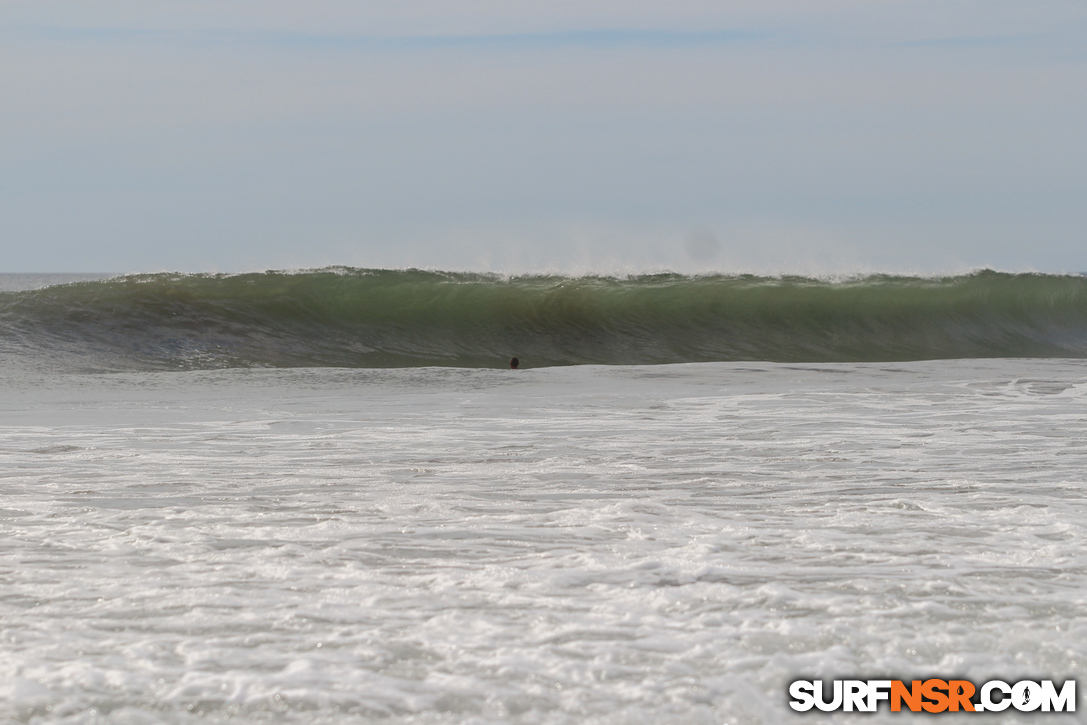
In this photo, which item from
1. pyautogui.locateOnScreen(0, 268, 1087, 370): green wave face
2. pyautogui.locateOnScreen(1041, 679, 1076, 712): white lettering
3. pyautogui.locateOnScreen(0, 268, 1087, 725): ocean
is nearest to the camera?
pyautogui.locateOnScreen(1041, 679, 1076, 712): white lettering

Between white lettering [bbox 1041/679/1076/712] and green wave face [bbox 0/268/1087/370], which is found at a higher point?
green wave face [bbox 0/268/1087/370]

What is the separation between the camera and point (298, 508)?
139 inches

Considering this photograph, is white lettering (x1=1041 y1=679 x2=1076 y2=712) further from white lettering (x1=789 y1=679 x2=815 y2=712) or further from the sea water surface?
white lettering (x1=789 y1=679 x2=815 y2=712)

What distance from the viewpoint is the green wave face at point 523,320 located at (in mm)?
A: 11930

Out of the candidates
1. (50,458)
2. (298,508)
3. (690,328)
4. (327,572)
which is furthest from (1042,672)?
(690,328)

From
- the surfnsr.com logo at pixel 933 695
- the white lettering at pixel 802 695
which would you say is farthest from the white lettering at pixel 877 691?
the white lettering at pixel 802 695

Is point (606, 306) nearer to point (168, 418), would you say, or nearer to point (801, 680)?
point (168, 418)

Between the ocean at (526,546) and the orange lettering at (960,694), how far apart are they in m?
0.03

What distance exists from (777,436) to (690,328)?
903 centimetres

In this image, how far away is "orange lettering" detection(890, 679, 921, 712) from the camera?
1.89 metres

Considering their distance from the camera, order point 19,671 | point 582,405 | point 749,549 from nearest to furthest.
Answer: point 19,671
point 749,549
point 582,405

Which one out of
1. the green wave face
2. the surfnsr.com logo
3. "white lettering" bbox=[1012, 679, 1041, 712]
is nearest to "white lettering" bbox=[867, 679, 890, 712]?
the surfnsr.com logo

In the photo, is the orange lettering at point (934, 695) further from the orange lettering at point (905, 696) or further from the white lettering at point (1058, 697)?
the white lettering at point (1058, 697)

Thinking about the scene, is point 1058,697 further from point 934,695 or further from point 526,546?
point 526,546
